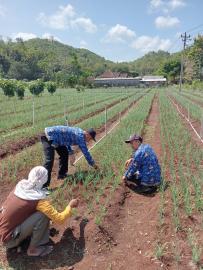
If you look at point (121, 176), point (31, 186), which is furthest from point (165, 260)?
Result: point (121, 176)

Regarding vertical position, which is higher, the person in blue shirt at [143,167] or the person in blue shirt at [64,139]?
the person in blue shirt at [64,139]

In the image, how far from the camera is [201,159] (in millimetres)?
7746

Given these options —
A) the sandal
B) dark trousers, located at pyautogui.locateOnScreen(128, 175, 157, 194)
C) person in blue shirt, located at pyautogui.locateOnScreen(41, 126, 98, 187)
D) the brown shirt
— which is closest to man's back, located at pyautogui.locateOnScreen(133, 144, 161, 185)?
dark trousers, located at pyautogui.locateOnScreen(128, 175, 157, 194)

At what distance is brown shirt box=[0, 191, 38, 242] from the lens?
3.76 m

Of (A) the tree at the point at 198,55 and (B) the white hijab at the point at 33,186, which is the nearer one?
(B) the white hijab at the point at 33,186

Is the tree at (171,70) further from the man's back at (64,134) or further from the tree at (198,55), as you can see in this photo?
the man's back at (64,134)

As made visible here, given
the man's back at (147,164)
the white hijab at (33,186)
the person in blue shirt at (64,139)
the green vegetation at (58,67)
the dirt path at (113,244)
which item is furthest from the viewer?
the green vegetation at (58,67)

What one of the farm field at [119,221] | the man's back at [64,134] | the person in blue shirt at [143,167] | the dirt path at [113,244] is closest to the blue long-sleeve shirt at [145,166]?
the person in blue shirt at [143,167]

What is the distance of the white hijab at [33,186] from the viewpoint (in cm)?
373

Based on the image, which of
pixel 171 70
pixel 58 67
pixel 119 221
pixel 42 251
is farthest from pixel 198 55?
pixel 42 251

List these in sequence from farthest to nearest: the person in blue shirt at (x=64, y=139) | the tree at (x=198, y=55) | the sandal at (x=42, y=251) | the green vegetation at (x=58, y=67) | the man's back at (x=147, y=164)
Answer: the green vegetation at (x=58, y=67) < the tree at (x=198, y=55) < the person in blue shirt at (x=64, y=139) < the man's back at (x=147, y=164) < the sandal at (x=42, y=251)

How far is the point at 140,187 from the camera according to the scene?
236 inches

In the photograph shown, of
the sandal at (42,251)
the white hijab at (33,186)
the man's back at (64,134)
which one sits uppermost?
the man's back at (64,134)

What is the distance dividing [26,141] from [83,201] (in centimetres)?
515
